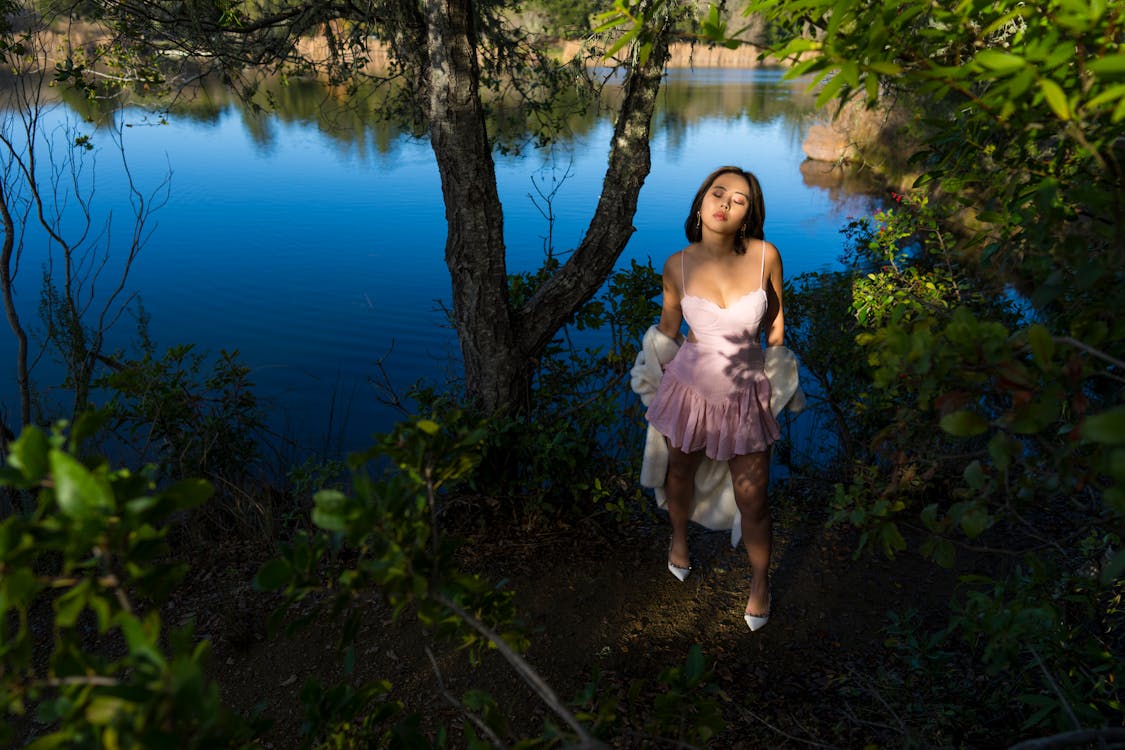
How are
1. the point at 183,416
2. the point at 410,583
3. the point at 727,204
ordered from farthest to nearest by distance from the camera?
the point at 183,416
the point at 727,204
the point at 410,583

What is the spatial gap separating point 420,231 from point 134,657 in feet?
39.9

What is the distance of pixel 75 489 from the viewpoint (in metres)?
0.76

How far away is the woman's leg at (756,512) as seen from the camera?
2975 mm

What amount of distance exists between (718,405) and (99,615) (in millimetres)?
2473

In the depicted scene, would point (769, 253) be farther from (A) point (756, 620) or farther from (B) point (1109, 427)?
(B) point (1109, 427)

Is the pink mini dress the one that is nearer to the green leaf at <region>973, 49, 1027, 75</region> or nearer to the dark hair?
the dark hair

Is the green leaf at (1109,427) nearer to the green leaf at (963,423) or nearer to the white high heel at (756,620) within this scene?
the green leaf at (963,423)

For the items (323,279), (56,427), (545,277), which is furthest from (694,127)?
(56,427)

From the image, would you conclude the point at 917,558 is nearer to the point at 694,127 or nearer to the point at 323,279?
the point at 323,279

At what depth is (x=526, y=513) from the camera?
3672 mm

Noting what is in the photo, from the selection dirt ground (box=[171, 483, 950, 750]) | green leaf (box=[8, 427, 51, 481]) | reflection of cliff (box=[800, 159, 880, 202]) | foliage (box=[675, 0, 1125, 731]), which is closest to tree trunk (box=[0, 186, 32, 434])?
dirt ground (box=[171, 483, 950, 750])

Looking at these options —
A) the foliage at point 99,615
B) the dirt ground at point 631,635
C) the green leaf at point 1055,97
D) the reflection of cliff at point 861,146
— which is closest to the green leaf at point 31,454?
the foliage at point 99,615

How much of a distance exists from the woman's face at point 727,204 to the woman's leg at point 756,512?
0.96m

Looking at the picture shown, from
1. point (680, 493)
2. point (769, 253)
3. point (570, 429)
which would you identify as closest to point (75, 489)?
point (769, 253)
